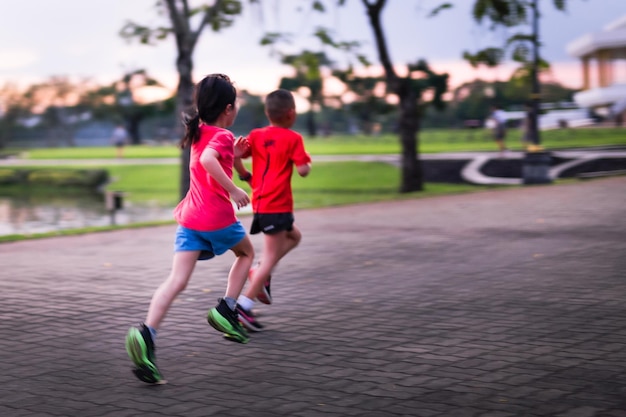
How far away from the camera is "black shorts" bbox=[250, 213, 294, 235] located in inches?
253

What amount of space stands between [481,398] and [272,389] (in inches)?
42.8

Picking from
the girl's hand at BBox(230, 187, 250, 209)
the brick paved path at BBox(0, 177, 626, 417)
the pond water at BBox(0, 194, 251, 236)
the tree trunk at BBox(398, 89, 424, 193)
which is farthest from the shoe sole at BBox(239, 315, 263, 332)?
the tree trunk at BBox(398, 89, 424, 193)

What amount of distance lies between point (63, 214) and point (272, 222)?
1547 centimetres

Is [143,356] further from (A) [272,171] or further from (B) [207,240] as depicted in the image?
(A) [272,171]

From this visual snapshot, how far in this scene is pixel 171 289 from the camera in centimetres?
527

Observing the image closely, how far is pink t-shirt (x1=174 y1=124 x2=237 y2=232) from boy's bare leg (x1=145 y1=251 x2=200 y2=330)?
0.60 ft

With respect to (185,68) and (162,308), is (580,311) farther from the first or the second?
(185,68)

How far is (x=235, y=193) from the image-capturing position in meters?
5.14

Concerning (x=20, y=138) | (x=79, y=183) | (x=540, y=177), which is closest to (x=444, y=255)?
(x=540, y=177)

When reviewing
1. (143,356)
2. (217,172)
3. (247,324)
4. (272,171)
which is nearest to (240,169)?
(272,171)

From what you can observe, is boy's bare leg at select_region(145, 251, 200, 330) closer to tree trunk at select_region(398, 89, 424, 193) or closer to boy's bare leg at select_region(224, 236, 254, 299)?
boy's bare leg at select_region(224, 236, 254, 299)

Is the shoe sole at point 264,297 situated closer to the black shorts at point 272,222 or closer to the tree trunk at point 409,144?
the black shorts at point 272,222

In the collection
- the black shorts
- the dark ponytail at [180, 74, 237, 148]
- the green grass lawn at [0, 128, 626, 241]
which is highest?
the dark ponytail at [180, 74, 237, 148]

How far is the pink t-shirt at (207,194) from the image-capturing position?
5355 mm
